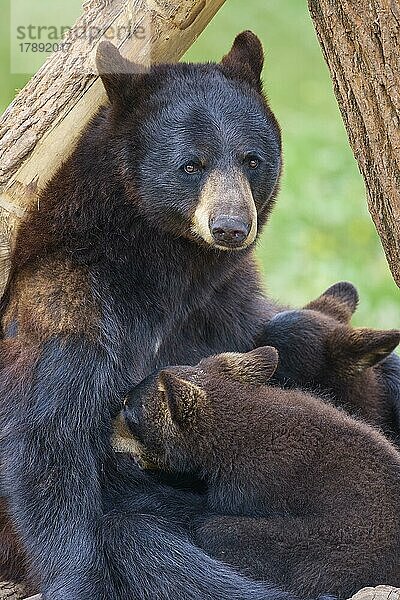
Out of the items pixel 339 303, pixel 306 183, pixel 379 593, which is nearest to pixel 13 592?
pixel 379 593

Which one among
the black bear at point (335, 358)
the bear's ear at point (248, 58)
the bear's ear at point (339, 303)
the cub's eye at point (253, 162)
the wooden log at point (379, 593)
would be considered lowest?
the wooden log at point (379, 593)

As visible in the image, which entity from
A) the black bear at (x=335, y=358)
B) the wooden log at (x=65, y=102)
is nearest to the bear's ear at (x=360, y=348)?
the black bear at (x=335, y=358)

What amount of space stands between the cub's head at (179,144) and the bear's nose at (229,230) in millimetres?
45

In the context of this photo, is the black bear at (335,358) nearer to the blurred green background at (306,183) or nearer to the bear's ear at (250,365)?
the bear's ear at (250,365)

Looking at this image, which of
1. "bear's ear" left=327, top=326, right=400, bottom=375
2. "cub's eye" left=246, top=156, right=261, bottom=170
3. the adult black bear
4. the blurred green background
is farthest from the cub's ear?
the blurred green background

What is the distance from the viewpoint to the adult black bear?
18.8ft

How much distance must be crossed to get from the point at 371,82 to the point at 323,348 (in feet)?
7.25

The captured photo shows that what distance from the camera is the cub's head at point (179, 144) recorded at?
232 inches

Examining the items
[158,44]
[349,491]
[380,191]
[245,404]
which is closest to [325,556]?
[349,491]

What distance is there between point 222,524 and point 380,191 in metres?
1.92

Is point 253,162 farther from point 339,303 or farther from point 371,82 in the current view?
point 339,303

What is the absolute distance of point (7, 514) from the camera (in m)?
6.11

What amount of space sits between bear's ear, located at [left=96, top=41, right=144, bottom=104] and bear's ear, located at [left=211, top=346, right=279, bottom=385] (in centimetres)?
157

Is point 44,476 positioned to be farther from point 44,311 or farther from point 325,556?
point 325,556
